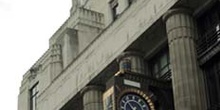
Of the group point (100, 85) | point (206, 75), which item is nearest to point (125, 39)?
point (100, 85)

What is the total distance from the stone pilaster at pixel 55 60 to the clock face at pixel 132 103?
15178mm

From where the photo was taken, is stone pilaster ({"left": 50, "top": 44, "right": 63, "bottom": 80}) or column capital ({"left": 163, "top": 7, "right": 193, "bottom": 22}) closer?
column capital ({"left": 163, "top": 7, "right": 193, "bottom": 22})

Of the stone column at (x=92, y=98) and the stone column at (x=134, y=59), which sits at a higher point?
the stone column at (x=134, y=59)

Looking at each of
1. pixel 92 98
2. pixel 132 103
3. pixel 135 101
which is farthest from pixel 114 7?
pixel 132 103

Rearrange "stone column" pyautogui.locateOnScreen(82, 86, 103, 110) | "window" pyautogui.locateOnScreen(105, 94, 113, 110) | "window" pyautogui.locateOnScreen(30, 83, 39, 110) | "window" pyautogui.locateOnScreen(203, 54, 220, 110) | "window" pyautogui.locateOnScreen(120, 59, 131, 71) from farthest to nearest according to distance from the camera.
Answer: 1. "window" pyautogui.locateOnScreen(30, 83, 39, 110)
2. "stone column" pyautogui.locateOnScreen(82, 86, 103, 110)
3. "window" pyautogui.locateOnScreen(120, 59, 131, 71)
4. "window" pyautogui.locateOnScreen(203, 54, 220, 110)
5. "window" pyautogui.locateOnScreen(105, 94, 113, 110)

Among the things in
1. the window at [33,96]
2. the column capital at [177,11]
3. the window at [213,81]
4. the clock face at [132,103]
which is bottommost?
the clock face at [132,103]

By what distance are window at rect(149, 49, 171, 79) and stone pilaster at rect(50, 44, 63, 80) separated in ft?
32.8

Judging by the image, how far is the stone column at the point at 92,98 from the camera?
3969 centimetres

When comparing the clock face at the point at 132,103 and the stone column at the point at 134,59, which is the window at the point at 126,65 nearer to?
the stone column at the point at 134,59

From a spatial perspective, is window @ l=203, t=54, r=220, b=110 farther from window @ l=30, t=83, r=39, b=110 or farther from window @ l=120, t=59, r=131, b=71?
Result: window @ l=30, t=83, r=39, b=110

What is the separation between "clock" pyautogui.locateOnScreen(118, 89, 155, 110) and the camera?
1209 inches

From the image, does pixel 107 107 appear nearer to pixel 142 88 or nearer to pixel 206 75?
pixel 142 88

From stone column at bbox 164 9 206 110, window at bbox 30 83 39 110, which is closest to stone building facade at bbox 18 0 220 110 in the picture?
stone column at bbox 164 9 206 110

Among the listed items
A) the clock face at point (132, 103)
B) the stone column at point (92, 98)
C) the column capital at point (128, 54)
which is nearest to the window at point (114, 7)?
the stone column at point (92, 98)
